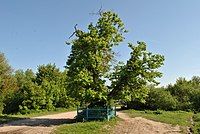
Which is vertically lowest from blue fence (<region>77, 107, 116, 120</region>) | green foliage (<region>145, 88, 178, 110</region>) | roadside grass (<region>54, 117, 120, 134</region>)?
roadside grass (<region>54, 117, 120, 134</region>)

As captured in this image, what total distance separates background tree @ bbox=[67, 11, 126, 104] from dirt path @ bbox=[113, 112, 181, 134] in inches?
126

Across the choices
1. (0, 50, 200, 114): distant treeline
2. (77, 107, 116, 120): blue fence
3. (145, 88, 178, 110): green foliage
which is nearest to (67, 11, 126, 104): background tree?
(77, 107, 116, 120): blue fence

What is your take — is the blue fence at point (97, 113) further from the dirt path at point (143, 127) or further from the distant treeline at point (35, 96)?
the distant treeline at point (35, 96)

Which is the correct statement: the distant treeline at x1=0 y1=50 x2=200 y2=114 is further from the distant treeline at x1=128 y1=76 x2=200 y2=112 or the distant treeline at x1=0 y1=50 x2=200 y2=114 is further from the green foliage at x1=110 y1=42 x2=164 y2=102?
the green foliage at x1=110 y1=42 x2=164 y2=102

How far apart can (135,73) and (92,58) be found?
392 cm

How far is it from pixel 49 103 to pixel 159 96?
15.8 meters

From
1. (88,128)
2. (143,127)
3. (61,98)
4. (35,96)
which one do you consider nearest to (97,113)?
(88,128)

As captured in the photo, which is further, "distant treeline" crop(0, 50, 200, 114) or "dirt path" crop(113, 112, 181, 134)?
"distant treeline" crop(0, 50, 200, 114)

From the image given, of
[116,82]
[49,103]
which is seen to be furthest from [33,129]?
[49,103]

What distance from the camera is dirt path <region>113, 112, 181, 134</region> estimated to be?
26594 millimetres

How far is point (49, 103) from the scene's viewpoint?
174ft

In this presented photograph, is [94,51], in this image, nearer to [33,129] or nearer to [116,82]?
[116,82]

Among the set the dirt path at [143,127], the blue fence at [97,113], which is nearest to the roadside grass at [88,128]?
the dirt path at [143,127]

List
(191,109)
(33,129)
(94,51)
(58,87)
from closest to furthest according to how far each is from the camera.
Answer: (33,129) < (94,51) < (191,109) < (58,87)
